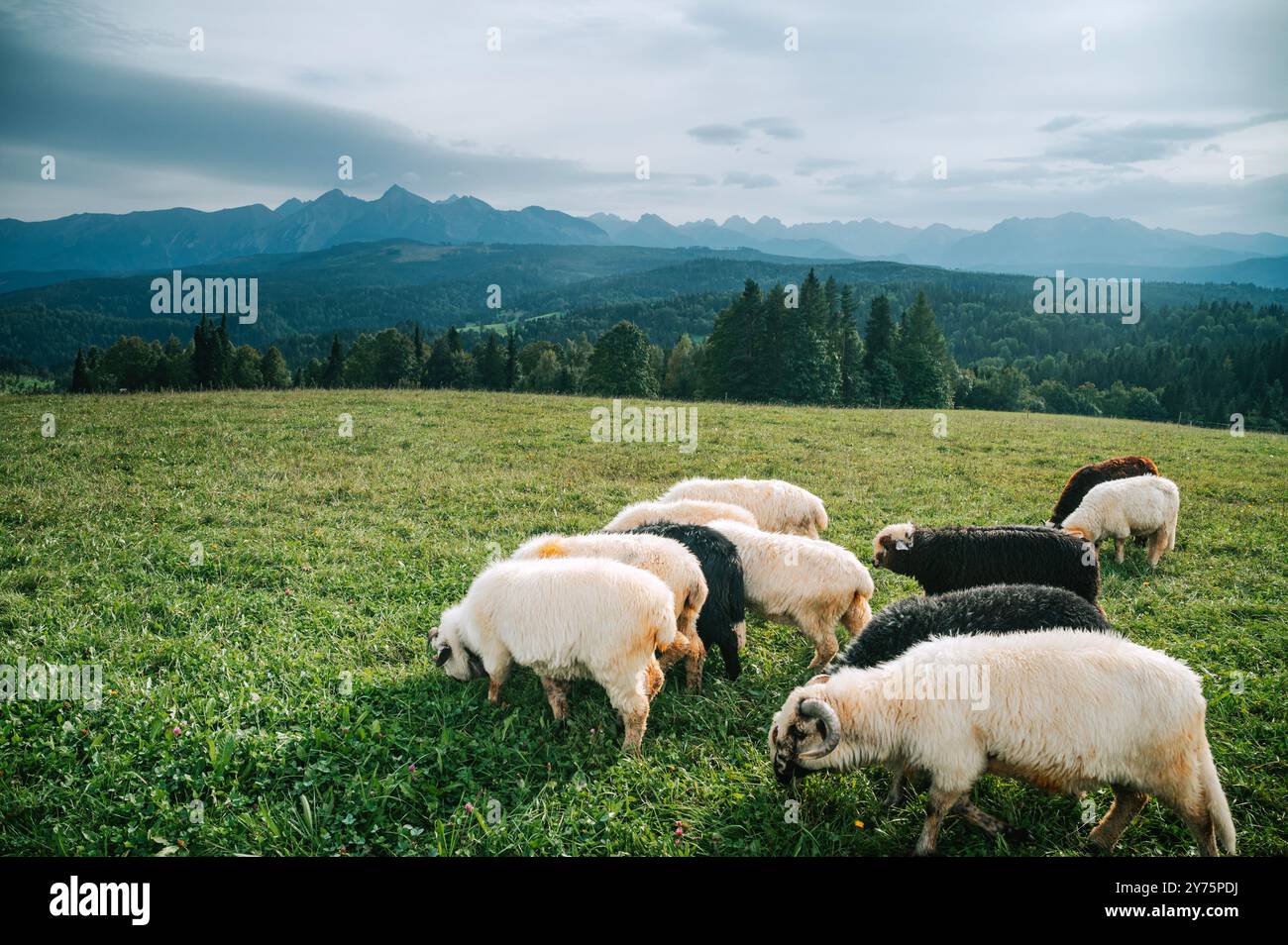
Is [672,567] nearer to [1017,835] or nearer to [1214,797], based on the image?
[1017,835]

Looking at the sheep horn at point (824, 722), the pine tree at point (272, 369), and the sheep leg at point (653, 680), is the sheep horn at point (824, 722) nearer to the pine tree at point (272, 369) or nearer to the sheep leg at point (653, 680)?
the sheep leg at point (653, 680)

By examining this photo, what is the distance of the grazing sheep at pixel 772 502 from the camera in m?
10.1

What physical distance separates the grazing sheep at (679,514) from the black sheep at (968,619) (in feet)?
9.63

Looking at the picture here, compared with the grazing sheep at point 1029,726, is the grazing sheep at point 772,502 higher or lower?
higher

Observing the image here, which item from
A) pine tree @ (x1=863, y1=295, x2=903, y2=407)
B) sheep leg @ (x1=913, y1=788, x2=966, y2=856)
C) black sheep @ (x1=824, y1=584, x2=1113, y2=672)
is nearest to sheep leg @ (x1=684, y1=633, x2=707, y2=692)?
black sheep @ (x1=824, y1=584, x2=1113, y2=672)

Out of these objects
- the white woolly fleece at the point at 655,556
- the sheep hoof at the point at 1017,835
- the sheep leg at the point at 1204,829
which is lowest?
the sheep hoof at the point at 1017,835

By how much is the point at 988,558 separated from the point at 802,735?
4519mm

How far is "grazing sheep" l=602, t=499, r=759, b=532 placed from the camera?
28.5ft

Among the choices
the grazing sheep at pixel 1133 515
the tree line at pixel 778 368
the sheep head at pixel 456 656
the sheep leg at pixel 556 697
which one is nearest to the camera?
the sheep leg at pixel 556 697

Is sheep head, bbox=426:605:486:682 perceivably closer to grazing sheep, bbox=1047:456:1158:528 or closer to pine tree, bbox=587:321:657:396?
grazing sheep, bbox=1047:456:1158:528

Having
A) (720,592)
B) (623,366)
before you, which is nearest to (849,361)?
(623,366)

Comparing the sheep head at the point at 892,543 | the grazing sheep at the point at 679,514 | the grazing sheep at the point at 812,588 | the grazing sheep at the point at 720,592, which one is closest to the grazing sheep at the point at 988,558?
the sheep head at the point at 892,543

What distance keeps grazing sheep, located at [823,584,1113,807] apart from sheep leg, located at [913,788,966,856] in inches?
48.9
